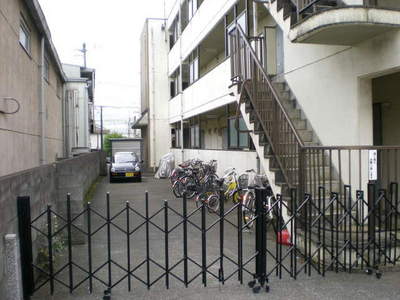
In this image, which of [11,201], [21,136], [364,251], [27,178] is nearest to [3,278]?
[11,201]

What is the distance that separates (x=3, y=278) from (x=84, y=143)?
1757 cm

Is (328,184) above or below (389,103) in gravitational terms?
→ below

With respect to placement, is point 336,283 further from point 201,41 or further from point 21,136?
point 201,41

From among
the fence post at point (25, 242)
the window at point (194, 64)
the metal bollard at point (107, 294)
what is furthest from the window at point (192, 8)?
the metal bollard at point (107, 294)

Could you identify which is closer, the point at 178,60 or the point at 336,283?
the point at 336,283

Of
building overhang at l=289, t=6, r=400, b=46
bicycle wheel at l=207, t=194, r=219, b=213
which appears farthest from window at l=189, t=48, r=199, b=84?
building overhang at l=289, t=6, r=400, b=46

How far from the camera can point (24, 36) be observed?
852 cm

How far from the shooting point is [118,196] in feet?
43.5

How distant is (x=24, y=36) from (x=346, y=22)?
684 cm

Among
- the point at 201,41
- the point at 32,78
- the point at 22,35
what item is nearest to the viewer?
the point at 22,35

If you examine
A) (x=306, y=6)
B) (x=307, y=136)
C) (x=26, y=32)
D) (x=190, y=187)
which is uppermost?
(x=26, y=32)

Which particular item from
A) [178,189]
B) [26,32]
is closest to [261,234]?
[26,32]

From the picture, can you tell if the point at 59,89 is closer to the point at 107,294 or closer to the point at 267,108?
the point at 267,108

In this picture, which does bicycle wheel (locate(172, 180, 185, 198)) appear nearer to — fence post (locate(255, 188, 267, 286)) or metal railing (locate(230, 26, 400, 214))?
metal railing (locate(230, 26, 400, 214))
